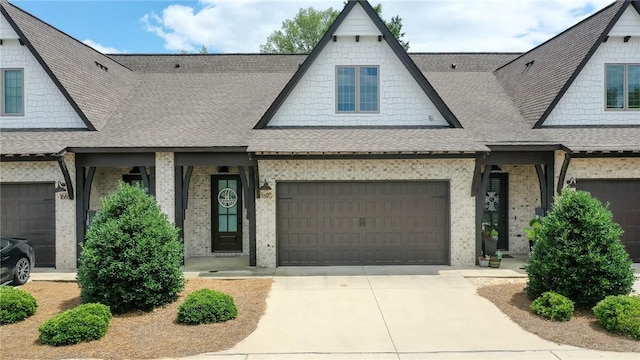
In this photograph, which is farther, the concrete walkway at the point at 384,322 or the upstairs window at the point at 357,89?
the upstairs window at the point at 357,89

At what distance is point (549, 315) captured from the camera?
25.8ft

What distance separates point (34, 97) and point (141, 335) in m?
10.0

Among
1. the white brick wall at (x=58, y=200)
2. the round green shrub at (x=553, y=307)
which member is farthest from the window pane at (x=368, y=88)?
the white brick wall at (x=58, y=200)

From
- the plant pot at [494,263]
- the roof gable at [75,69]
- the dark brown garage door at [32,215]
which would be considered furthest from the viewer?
the roof gable at [75,69]

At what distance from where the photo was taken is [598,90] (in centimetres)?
1318

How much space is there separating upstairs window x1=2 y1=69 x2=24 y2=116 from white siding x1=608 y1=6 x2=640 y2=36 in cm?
1894

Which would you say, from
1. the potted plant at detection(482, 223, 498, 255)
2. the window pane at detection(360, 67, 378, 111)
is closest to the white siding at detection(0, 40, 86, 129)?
the window pane at detection(360, 67, 378, 111)

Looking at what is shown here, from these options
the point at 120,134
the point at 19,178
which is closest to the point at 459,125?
the point at 120,134

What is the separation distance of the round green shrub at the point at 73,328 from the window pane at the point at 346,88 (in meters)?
8.72

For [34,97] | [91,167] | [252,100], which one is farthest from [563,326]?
[34,97]

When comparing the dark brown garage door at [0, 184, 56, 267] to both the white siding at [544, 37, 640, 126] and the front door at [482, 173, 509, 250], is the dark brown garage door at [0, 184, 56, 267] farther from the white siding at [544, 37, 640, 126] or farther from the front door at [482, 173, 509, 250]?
the white siding at [544, 37, 640, 126]

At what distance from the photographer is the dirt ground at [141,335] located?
651 centimetres

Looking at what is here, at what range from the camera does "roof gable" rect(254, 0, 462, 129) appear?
12.5 metres

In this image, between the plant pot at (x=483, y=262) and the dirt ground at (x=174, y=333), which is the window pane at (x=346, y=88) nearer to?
the plant pot at (x=483, y=262)
